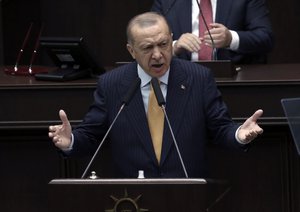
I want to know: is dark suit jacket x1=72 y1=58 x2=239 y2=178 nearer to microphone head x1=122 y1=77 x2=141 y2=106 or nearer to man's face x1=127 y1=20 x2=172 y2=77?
man's face x1=127 y1=20 x2=172 y2=77

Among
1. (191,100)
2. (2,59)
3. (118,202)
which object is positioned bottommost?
(118,202)

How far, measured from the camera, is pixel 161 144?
10.9ft

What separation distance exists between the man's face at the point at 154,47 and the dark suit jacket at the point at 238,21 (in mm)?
886

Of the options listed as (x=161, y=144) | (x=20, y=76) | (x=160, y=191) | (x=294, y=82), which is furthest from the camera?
(x=20, y=76)

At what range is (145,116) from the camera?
3.33 meters

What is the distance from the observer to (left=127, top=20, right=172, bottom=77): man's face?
3.27 m

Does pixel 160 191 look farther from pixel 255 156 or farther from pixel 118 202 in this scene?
pixel 255 156

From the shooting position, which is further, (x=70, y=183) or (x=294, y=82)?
(x=294, y=82)

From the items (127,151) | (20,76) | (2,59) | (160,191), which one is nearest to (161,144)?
(127,151)

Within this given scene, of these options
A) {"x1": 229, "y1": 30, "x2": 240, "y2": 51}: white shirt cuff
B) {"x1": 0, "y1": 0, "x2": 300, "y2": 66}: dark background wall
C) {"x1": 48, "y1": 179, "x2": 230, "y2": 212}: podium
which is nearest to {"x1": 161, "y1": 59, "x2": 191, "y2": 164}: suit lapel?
{"x1": 48, "y1": 179, "x2": 230, "y2": 212}: podium

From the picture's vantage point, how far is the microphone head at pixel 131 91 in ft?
10.1

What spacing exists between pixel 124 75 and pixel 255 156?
0.69 meters

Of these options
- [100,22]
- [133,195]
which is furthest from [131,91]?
[100,22]

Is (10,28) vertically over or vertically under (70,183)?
over
